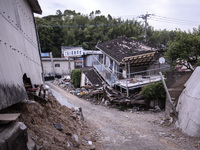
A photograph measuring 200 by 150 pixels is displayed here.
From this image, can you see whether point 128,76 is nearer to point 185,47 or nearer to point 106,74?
point 106,74

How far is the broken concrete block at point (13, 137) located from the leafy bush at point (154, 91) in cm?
1225

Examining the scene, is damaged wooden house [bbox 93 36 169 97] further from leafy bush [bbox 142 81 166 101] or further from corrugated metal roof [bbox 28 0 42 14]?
corrugated metal roof [bbox 28 0 42 14]

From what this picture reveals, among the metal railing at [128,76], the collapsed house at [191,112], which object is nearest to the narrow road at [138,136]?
the collapsed house at [191,112]

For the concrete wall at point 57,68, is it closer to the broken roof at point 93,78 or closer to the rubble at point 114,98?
the broken roof at point 93,78

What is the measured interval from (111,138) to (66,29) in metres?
37.6

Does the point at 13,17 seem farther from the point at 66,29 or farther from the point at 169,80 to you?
the point at 66,29

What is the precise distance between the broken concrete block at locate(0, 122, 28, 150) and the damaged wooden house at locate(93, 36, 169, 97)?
12.5 metres

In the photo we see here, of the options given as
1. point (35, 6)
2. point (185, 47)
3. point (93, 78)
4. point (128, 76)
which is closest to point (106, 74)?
point (93, 78)

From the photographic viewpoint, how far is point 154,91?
Answer: 13.8 meters

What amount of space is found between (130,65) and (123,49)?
2122 mm

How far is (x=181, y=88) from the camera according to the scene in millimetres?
9922

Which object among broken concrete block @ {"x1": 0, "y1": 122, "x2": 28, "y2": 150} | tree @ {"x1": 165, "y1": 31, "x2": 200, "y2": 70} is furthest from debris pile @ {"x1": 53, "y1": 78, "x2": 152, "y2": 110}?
broken concrete block @ {"x1": 0, "y1": 122, "x2": 28, "y2": 150}

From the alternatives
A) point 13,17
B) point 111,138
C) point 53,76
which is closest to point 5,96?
point 13,17

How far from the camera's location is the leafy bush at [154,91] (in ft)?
45.3
